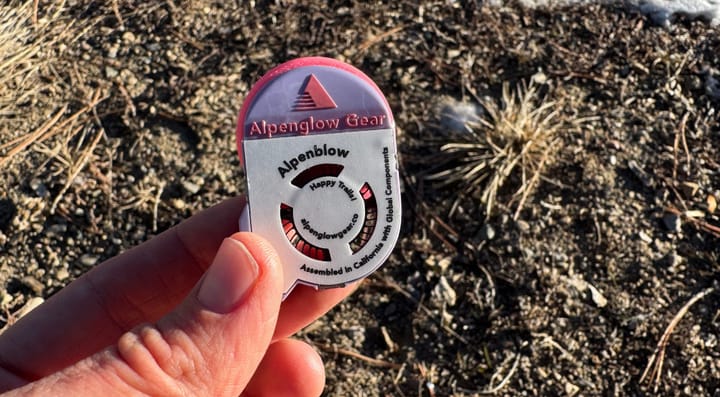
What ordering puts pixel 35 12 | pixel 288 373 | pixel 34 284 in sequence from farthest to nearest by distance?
pixel 35 12 < pixel 34 284 < pixel 288 373

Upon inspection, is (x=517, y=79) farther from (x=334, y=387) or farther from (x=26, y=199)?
(x=26, y=199)

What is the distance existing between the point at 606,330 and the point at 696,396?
331 millimetres

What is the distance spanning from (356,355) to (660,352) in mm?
954

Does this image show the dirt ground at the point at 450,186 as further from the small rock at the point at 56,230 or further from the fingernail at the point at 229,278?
the fingernail at the point at 229,278

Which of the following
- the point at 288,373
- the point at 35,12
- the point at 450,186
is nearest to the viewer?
the point at 288,373

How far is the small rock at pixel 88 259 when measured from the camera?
242 centimetres

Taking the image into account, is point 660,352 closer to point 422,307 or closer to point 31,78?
point 422,307

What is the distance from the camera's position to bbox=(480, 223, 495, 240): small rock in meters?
2.42

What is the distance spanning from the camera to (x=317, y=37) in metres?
2.75

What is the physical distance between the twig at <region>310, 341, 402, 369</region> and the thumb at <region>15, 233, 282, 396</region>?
839 millimetres

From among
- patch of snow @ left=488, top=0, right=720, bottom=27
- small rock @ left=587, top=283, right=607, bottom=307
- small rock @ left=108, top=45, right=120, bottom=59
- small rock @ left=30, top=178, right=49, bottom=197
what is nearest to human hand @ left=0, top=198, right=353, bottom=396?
small rock @ left=30, top=178, right=49, bottom=197

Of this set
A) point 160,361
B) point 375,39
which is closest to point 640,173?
point 375,39

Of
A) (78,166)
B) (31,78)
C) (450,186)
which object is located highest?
(31,78)

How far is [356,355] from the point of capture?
2332 millimetres
